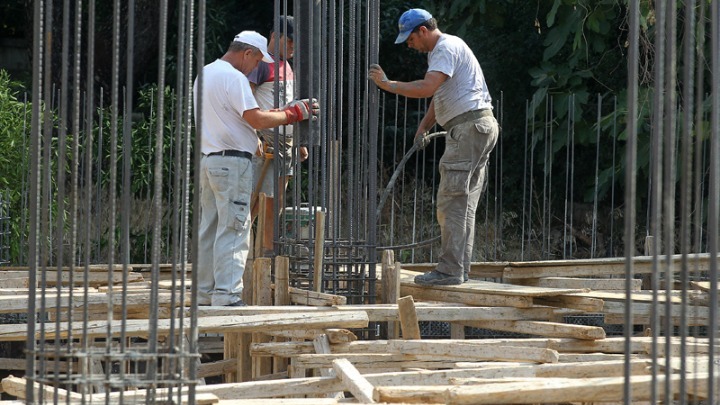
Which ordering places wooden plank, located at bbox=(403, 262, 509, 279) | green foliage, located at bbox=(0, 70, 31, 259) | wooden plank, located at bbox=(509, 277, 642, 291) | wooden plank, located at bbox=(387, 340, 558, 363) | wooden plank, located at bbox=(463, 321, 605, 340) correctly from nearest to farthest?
1. wooden plank, located at bbox=(387, 340, 558, 363)
2. wooden plank, located at bbox=(463, 321, 605, 340)
3. wooden plank, located at bbox=(509, 277, 642, 291)
4. wooden plank, located at bbox=(403, 262, 509, 279)
5. green foliage, located at bbox=(0, 70, 31, 259)

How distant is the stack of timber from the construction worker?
555 millimetres

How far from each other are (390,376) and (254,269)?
2.25m

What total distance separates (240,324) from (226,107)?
127 centimetres

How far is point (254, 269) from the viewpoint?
23.8ft

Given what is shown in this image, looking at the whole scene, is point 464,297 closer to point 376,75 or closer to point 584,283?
point 376,75

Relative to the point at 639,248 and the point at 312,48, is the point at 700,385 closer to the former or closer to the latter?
the point at 312,48

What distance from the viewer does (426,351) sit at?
576 centimetres

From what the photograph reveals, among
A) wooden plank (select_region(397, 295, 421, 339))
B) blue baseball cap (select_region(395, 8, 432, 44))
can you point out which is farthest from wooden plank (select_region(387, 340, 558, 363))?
blue baseball cap (select_region(395, 8, 432, 44))

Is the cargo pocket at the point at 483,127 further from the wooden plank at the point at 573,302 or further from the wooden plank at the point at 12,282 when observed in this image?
the wooden plank at the point at 12,282

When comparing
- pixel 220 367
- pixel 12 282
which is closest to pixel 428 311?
pixel 220 367

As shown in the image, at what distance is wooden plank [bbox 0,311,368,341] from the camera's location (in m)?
5.62

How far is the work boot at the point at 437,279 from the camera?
7.21 meters

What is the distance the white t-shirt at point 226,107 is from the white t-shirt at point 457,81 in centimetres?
122

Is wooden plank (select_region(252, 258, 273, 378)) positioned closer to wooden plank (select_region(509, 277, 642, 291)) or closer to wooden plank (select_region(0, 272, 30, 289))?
wooden plank (select_region(0, 272, 30, 289))
